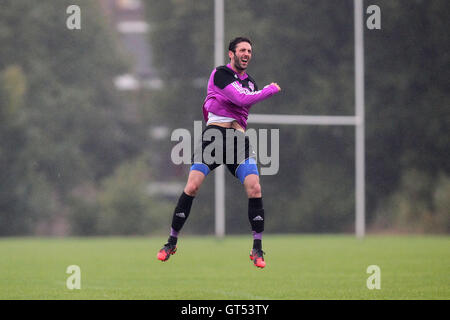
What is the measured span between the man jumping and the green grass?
0.72 meters

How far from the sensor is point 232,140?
7.93 meters

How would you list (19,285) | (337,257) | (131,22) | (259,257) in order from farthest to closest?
(131,22), (337,257), (19,285), (259,257)

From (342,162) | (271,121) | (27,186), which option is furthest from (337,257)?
(27,186)

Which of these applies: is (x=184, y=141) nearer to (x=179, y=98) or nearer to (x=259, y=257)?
(x=179, y=98)

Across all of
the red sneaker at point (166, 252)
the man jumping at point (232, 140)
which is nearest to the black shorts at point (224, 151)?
the man jumping at point (232, 140)

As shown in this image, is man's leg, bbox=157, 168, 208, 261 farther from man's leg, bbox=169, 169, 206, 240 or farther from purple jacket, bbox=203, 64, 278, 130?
purple jacket, bbox=203, 64, 278, 130

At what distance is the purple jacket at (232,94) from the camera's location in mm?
7730

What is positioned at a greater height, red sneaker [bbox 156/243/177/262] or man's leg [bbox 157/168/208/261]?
man's leg [bbox 157/168/208/261]

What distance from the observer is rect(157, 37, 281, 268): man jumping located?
787 cm

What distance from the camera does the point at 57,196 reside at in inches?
960

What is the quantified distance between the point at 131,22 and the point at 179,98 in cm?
1068

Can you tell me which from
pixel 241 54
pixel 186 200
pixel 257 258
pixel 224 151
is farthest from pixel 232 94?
pixel 257 258

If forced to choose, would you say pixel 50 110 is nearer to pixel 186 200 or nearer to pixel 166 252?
pixel 186 200

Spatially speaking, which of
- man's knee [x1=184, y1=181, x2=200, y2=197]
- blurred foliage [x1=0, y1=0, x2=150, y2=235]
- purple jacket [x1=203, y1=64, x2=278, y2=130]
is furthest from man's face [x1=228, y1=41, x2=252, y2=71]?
blurred foliage [x1=0, y1=0, x2=150, y2=235]
